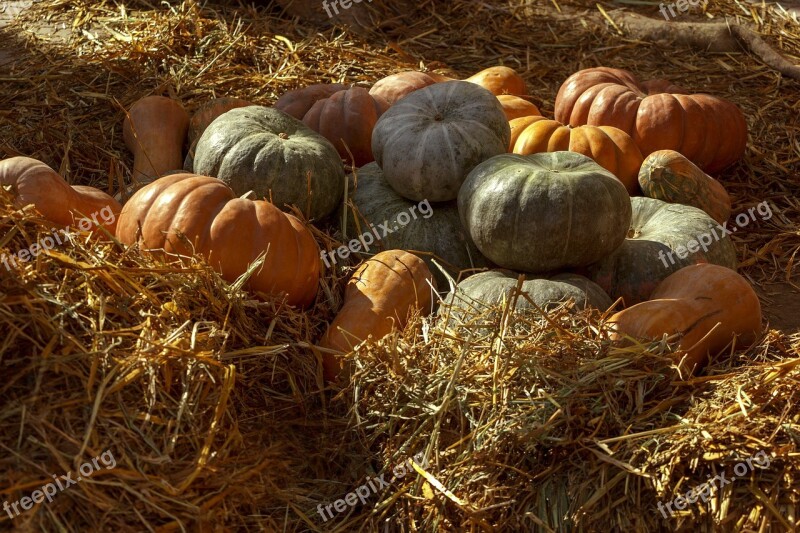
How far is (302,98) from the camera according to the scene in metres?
5.56

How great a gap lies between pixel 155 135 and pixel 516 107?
2050mm

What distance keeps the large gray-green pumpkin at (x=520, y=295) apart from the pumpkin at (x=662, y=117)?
5.56ft

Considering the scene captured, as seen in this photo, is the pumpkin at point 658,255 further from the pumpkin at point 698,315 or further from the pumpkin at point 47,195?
the pumpkin at point 47,195

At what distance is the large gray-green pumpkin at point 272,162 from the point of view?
4422 millimetres

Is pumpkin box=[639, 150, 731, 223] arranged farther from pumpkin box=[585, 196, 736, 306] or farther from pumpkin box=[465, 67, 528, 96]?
pumpkin box=[465, 67, 528, 96]

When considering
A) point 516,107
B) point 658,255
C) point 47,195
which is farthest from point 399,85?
point 47,195

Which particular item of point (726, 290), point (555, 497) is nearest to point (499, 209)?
point (726, 290)

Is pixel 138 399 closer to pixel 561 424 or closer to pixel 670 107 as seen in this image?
pixel 561 424

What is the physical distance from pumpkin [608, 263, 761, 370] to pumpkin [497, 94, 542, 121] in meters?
1.79

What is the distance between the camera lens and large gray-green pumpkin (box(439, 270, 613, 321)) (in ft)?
12.1

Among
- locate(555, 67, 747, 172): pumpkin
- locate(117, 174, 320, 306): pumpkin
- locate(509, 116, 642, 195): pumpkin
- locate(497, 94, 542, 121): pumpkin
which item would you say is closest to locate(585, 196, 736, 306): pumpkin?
locate(509, 116, 642, 195): pumpkin

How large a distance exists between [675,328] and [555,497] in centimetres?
91

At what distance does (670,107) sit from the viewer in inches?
212

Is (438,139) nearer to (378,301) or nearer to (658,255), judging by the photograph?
(378,301)
